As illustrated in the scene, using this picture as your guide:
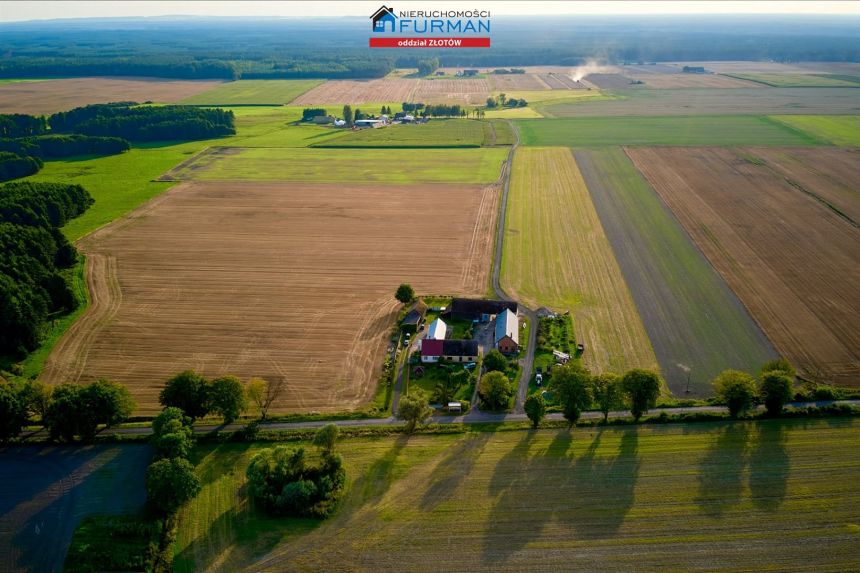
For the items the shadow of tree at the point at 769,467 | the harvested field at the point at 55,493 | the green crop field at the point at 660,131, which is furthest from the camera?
the green crop field at the point at 660,131

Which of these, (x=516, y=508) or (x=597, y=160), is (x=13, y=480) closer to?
(x=516, y=508)

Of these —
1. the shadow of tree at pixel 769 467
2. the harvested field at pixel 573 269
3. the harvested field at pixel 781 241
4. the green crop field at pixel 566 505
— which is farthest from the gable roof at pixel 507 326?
the harvested field at pixel 781 241

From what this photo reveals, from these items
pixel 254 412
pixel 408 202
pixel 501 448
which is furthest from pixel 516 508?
pixel 408 202

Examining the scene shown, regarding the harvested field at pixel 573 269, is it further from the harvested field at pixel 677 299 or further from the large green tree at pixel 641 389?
the large green tree at pixel 641 389

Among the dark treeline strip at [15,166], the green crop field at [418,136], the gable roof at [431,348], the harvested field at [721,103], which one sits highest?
the harvested field at [721,103]

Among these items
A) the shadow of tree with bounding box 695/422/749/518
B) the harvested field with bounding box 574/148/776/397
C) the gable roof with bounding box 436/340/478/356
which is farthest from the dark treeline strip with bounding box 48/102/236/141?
the shadow of tree with bounding box 695/422/749/518

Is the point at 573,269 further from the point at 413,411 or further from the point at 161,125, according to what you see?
the point at 161,125

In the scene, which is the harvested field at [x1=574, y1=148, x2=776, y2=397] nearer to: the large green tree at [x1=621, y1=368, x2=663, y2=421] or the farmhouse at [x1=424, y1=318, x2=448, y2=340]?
the large green tree at [x1=621, y1=368, x2=663, y2=421]
